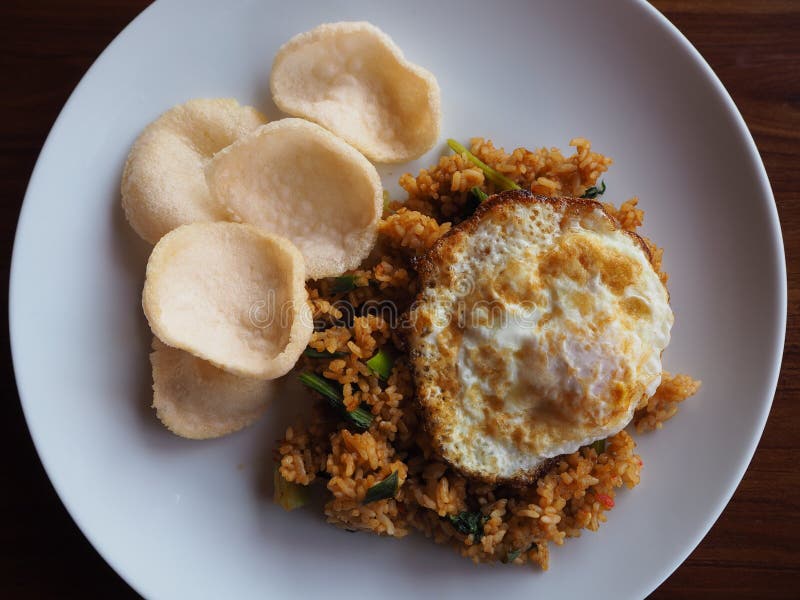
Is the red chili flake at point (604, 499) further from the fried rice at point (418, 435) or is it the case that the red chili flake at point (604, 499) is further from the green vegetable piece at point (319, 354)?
the green vegetable piece at point (319, 354)

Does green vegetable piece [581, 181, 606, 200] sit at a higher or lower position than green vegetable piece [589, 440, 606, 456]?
higher

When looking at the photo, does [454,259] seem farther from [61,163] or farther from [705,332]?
[61,163]

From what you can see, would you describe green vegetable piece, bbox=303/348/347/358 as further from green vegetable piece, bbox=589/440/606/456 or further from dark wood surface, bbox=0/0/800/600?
→ dark wood surface, bbox=0/0/800/600

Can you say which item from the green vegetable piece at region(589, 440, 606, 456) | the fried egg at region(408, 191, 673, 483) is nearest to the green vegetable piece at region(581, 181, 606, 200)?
the fried egg at region(408, 191, 673, 483)

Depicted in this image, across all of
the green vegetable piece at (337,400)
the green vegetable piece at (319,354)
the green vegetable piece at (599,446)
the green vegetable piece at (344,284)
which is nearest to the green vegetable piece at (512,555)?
the green vegetable piece at (599,446)

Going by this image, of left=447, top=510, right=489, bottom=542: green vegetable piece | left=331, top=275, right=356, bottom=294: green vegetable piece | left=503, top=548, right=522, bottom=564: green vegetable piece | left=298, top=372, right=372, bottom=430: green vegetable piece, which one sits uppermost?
left=331, top=275, right=356, bottom=294: green vegetable piece

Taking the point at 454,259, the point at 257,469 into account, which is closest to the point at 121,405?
the point at 257,469
